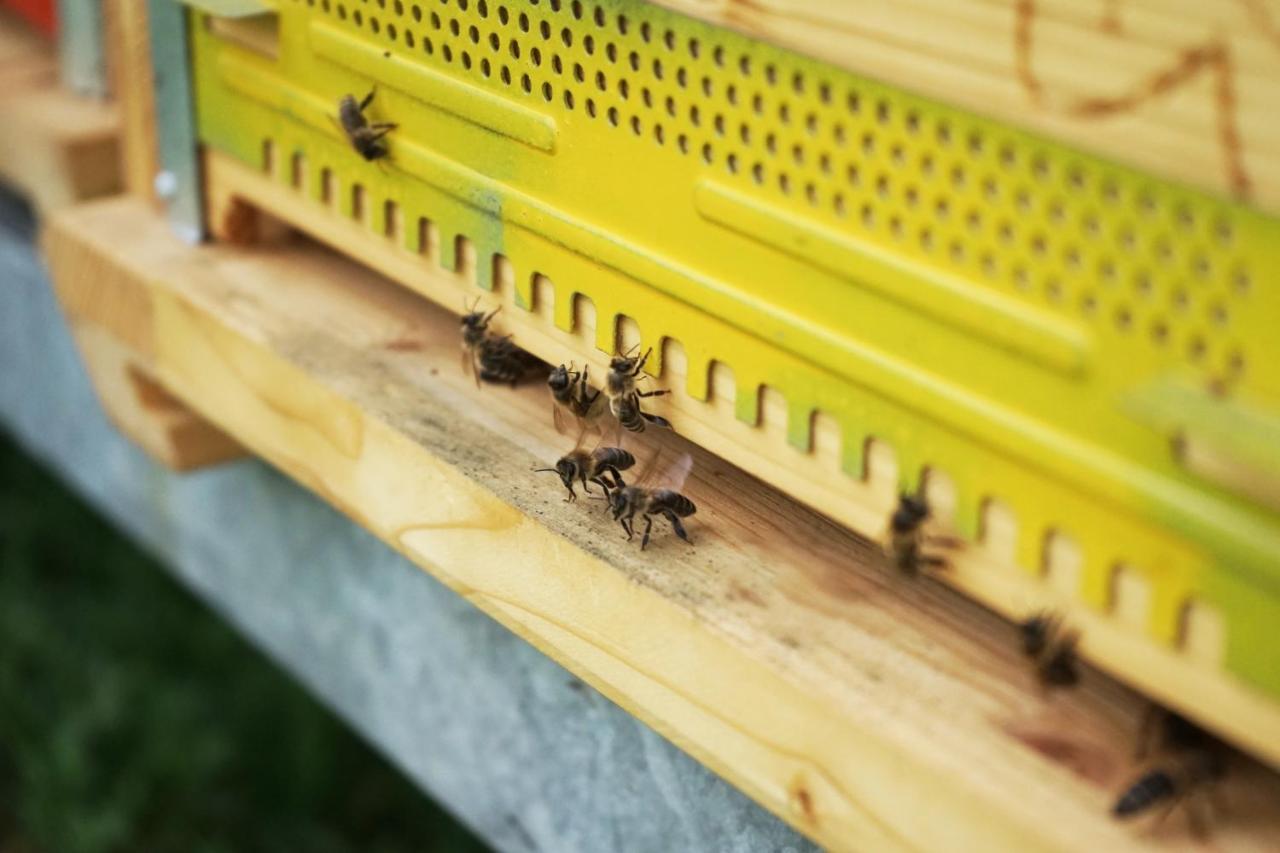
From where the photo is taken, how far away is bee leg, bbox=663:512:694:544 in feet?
4.23

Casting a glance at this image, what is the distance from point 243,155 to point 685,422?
29.0 inches

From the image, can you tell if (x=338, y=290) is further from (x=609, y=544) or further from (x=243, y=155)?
(x=609, y=544)

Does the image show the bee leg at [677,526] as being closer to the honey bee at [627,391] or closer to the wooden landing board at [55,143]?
the honey bee at [627,391]

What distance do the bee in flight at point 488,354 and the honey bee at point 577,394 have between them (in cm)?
10

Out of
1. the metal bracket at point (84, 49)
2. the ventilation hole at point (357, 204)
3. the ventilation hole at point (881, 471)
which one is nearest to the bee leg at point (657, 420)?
the ventilation hole at point (881, 471)

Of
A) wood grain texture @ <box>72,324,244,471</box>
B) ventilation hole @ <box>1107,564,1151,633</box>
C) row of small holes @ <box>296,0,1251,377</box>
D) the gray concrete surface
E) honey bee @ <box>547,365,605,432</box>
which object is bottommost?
the gray concrete surface

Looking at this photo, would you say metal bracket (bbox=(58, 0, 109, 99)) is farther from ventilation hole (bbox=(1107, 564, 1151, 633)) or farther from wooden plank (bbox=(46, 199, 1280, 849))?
ventilation hole (bbox=(1107, 564, 1151, 633))

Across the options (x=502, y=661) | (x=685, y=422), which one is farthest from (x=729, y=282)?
(x=502, y=661)

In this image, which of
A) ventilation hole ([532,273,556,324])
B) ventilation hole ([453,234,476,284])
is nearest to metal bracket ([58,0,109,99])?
ventilation hole ([453,234,476,284])

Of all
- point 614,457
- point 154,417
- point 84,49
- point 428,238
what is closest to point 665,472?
point 614,457

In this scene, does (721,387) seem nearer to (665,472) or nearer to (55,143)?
(665,472)

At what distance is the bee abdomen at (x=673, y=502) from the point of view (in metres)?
1.28

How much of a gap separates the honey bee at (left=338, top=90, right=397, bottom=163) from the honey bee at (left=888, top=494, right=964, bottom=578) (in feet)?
2.22

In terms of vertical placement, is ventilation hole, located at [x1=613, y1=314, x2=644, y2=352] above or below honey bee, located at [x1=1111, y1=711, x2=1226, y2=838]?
above
